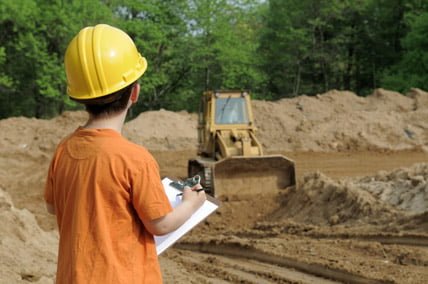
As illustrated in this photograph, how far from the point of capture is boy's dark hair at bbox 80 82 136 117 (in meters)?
2.54

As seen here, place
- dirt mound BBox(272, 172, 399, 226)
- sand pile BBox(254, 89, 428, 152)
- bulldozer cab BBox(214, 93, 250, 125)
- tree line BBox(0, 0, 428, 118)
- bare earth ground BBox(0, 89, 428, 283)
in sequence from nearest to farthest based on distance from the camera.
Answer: bare earth ground BBox(0, 89, 428, 283) < dirt mound BBox(272, 172, 399, 226) < bulldozer cab BBox(214, 93, 250, 125) < sand pile BBox(254, 89, 428, 152) < tree line BBox(0, 0, 428, 118)

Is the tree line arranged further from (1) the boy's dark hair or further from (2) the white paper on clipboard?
(1) the boy's dark hair

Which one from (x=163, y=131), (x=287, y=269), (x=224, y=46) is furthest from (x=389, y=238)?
(x=224, y=46)

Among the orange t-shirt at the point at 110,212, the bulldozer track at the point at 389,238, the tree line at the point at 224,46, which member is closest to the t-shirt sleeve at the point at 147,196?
the orange t-shirt at the point at 110,212

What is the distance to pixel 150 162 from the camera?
96.6 inches

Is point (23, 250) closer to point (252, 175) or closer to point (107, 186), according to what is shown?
point (107, 186)

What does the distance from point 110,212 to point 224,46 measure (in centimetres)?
3550

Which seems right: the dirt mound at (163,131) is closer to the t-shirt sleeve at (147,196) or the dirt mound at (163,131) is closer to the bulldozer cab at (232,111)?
the bulldozer cab at (232,111)

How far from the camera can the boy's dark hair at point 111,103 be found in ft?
8.35

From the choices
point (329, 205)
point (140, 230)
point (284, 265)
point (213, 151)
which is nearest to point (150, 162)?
point (140, 230)

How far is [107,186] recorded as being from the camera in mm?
2449

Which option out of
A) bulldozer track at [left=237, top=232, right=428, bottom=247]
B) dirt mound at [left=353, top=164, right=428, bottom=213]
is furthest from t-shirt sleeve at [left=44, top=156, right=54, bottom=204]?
dirt mound at [left=353, top=164, right=428, bottom=213]

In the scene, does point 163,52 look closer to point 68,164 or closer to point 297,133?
point 297,133

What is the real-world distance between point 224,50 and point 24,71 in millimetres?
10620
